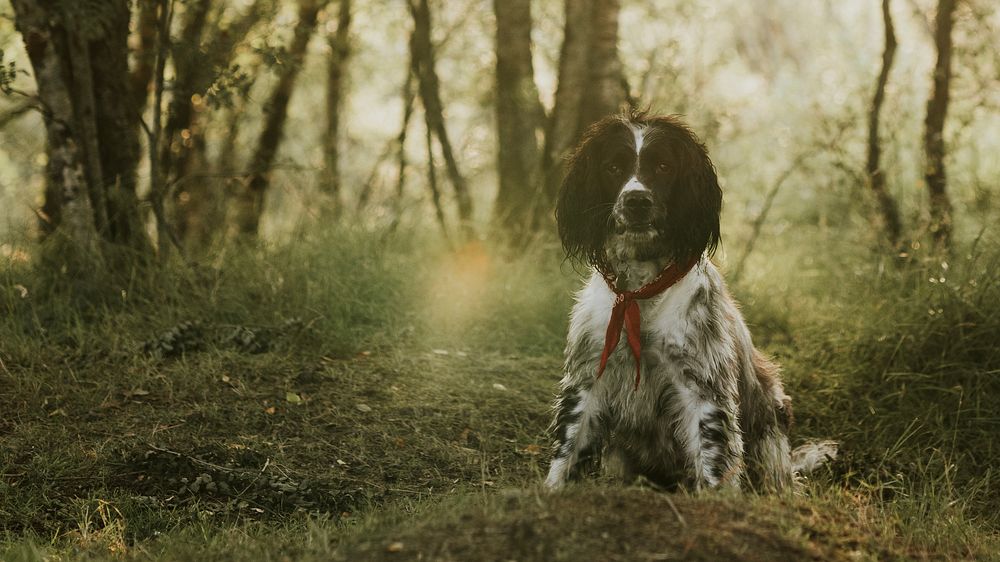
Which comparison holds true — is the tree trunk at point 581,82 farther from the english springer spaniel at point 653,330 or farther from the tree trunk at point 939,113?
the english springer spaniel at point 653,330

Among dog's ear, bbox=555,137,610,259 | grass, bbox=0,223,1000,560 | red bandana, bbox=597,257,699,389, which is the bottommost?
grass, bbox=0,223,1000,560

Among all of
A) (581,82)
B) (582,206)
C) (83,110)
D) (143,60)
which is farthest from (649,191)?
(143,60)

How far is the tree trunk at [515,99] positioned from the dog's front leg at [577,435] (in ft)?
18.3

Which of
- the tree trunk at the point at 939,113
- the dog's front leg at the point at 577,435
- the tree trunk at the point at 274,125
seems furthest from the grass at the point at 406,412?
the tree trunk at the point at 274,125

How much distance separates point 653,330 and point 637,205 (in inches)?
21.3

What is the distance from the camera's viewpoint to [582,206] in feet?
14.4

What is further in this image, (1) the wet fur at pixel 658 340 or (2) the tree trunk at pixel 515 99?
(2) the tree trunk at pixel 515 99

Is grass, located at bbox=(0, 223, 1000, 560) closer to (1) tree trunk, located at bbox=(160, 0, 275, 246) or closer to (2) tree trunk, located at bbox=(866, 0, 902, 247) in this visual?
(2) tree trunk, located at bbox=(866, 0, 902, 247)

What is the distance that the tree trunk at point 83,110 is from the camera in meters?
6.56

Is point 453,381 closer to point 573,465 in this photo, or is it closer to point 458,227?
point 573,465

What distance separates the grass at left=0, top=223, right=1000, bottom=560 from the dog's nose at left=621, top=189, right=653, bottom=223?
1.15 meters

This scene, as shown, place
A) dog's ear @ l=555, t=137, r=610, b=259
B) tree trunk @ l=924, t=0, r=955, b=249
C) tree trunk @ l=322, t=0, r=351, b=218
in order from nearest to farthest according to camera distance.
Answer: dog's ear @ l=555, t=137, r=610, b=259 < tree trunk @ l=924, t=0, r=955, b=249 < tree trunk @ l=322, t=0, r=351, b=218

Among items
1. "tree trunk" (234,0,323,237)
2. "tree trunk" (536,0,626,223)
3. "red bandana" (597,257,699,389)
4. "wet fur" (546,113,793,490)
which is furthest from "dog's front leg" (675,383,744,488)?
"tree trunk" (234,0,323,237)

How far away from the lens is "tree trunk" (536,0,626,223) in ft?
28.9
